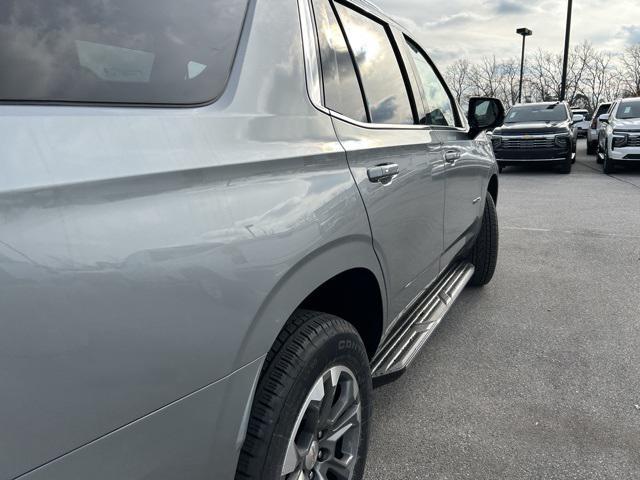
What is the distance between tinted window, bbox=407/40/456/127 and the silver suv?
0.99 m

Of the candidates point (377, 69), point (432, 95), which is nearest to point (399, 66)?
point (377, 69)

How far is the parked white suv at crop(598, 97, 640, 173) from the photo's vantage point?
1105 cm

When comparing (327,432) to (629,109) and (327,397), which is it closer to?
(327,397)

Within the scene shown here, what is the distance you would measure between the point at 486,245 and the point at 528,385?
1.53 meters

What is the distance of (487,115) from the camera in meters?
3.63

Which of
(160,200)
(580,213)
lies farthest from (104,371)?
(580,213)

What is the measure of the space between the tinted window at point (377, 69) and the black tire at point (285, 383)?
0.97m

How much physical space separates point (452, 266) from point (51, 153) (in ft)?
9.96

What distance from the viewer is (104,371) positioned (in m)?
0.94

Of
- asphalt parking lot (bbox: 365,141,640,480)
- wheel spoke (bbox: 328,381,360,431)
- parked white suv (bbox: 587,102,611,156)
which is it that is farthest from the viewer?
parked white suv (bbox: 587,102,611,156)

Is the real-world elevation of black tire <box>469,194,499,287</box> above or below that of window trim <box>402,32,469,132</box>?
below

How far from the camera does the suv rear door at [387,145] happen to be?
1859 mm

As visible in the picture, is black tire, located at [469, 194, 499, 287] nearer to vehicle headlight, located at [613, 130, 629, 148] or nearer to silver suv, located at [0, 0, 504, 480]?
silver suv, located at [0, 0, 504, 480]

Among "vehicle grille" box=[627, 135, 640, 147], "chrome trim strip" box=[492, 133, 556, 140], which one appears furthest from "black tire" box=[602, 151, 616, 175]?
"chrome trim strip" box=[492, 133, 556, 140]
